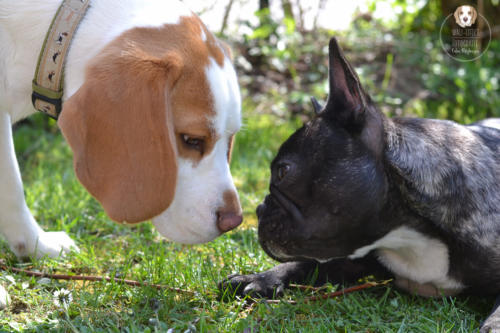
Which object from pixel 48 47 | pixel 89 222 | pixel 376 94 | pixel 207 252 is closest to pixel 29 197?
pixel 89 222

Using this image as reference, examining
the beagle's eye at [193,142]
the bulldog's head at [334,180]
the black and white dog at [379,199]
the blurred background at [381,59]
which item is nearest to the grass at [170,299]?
the black and white dog at [379,199]

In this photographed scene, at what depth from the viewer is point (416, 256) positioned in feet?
9.46

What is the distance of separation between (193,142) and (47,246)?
4.02ft

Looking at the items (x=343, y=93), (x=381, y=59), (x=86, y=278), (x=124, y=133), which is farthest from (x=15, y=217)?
(x=381, y=59)

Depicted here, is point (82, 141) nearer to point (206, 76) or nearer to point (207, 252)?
point (206, 76)

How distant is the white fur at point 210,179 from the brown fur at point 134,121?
69mm

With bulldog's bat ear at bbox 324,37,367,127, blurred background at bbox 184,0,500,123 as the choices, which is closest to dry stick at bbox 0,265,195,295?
bulldog's bat ear at bbox 324,37,367,127

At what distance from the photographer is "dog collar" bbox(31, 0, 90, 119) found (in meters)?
2.53

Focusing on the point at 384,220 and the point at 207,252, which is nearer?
the point at 384,220

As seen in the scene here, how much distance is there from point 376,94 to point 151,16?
15.0ft

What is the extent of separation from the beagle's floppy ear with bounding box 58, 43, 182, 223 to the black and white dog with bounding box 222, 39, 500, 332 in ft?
2.29

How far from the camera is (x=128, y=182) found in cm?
232

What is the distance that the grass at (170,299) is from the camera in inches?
99.2

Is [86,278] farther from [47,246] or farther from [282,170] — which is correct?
[282,170]
